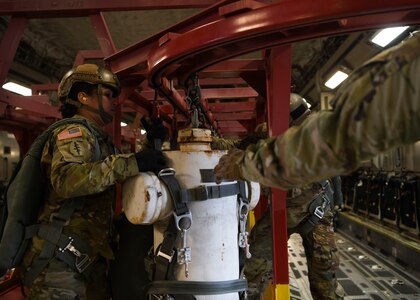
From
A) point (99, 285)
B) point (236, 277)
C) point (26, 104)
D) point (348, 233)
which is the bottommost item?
point (348, 233)

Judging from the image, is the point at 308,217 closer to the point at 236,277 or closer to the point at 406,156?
the point at 236,277

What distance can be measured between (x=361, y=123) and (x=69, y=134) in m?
1.55

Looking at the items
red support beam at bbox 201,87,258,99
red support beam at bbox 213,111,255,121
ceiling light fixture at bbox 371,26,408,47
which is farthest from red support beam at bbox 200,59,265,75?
red support beam at bbox 213,111,255,121

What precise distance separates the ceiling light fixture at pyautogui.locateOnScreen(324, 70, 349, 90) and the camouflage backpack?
6.03 m

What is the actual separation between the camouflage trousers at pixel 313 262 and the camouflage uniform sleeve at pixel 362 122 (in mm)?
2342

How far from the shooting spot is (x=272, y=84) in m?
2.01

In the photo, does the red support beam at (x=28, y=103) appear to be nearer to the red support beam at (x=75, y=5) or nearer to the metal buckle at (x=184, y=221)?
the red support beam at (x=75, y=5)

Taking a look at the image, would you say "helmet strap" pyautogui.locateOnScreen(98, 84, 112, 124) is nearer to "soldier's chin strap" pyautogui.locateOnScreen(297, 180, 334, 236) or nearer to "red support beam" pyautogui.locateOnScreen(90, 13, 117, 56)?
"red support beam" pyautogui.locateOnScreen(90, 13, 117, 56)

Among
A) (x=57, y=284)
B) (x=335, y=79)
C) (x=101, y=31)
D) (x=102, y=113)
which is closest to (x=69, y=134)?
(x=102, y=113)

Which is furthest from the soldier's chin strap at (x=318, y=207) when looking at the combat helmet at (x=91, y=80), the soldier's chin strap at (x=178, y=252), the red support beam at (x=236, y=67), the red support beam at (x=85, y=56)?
the red support beam at (x=85, y=56)

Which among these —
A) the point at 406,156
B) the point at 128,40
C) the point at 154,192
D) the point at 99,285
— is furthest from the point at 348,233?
the point at 154,192

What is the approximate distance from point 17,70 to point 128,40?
2.02 meters

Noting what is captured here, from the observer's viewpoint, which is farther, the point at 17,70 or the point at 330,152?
the point at 17,70

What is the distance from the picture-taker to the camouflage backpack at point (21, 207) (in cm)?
192
